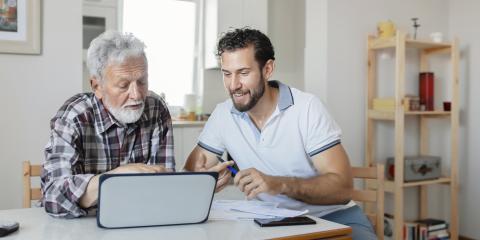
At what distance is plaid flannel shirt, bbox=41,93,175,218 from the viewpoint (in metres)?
1.44

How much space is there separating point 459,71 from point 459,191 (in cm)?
93

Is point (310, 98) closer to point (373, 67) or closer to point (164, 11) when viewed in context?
point (373, 67)

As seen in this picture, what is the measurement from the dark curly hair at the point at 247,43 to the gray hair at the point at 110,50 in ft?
1.37

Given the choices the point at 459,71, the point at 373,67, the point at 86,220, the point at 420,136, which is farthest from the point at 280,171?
the point at 459,71

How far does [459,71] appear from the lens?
3.70 m

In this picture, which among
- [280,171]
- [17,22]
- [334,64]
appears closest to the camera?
[280,171]

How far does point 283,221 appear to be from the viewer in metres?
1.39

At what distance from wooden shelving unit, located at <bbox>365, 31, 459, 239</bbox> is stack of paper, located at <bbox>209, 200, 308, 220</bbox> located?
1815 mm

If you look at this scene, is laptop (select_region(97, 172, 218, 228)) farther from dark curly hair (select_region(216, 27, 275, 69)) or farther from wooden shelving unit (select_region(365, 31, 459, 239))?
wooden shelving unit (select_region(365, 31, 459, 239))

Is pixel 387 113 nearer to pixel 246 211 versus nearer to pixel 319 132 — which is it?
pixel 319 132

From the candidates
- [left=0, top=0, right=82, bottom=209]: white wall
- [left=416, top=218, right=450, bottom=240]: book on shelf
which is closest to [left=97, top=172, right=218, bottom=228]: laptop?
[left=0, top=0, right=82, bottom=209]: white wall

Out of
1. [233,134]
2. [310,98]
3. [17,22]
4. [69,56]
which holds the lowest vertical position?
[233,134]

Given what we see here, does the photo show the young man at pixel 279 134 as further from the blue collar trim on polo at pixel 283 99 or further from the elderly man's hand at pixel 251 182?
the elderly man's hand at pixel 251 182

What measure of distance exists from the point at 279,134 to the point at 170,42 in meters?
3.41
